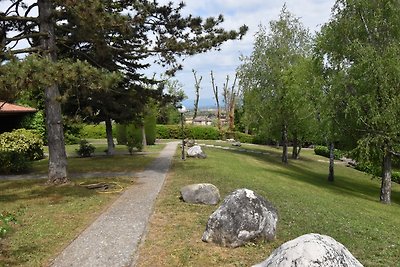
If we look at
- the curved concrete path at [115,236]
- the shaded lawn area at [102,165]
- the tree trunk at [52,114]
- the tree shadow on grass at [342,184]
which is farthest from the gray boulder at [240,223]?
the tree shadow on grass at [342,184]

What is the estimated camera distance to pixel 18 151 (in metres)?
19.3

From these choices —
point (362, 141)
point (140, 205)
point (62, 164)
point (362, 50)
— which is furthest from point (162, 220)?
point (362, 50)

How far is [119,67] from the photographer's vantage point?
23.1 meters

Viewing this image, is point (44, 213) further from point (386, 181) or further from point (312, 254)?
point (386, 181)

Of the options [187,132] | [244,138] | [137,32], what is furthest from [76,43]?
[244,138]

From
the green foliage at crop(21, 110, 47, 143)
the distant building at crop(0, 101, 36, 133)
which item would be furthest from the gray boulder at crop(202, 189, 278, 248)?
the green foliage at crop(21, 110, 47, 143)

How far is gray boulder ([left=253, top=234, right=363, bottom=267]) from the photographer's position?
174 inches

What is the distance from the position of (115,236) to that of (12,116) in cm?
2500

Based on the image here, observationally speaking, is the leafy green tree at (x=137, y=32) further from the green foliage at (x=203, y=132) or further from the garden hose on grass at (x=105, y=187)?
the green foliage at (x=203, y=132)

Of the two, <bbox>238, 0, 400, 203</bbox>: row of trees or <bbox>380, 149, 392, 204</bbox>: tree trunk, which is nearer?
<bbox>238, 0, 400, 203</bbox>: row of trees

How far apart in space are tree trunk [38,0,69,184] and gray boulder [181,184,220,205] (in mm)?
5780

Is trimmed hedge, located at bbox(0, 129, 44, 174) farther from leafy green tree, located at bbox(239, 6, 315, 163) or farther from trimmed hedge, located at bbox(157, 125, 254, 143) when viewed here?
trimmed hedge, located at bbox(157, 125, 254, 143)

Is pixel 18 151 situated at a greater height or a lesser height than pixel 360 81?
lesser

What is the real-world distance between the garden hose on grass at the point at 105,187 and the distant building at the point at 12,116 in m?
15.9
